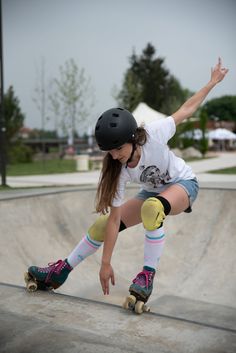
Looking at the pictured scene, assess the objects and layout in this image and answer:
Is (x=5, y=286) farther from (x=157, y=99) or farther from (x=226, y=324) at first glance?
(x=157, y=99)

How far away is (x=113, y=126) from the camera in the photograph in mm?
2816

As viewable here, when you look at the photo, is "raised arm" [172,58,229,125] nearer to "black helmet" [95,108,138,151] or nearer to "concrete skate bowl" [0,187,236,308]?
"black helmet" [95,108,138,151]

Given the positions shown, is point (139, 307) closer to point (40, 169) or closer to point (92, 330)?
point (92, 330)

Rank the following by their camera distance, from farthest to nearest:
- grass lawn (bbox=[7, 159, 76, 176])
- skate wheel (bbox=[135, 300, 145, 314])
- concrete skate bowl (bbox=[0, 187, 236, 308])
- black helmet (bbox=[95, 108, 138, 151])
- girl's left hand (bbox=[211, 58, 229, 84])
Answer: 1. grass lawn (bbox=[7, 159, 76, 176])
2. concrete skate bowl (bbox=[0, 187, 236, 308])
3. girl's left hand (bbox=[211, 58, 229, 84])
4. black helmet (bbox=[95, 108, 138, 151])
5. skate wheel (bbox=[135, 300, 145, 314])

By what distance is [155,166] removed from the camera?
118 inches

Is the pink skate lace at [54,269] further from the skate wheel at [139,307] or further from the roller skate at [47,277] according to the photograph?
the skate wheel at [139,307]

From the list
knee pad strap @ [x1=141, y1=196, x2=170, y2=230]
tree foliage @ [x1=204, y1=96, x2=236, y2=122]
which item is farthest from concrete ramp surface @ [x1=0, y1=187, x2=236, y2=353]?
tree foliage @ [x1=204, y1=96, x2=236, y2=122]

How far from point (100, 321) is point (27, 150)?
2663cm

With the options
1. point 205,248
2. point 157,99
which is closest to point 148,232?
point 205,248

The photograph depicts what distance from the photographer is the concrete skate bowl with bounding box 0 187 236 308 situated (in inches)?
186

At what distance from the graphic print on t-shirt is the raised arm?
1.38ft

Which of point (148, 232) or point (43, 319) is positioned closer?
point (43, 319)

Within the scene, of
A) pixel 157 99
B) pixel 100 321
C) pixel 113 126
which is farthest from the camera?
pixel 157 99

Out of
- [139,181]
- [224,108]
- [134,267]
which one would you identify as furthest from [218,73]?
[224,108]
